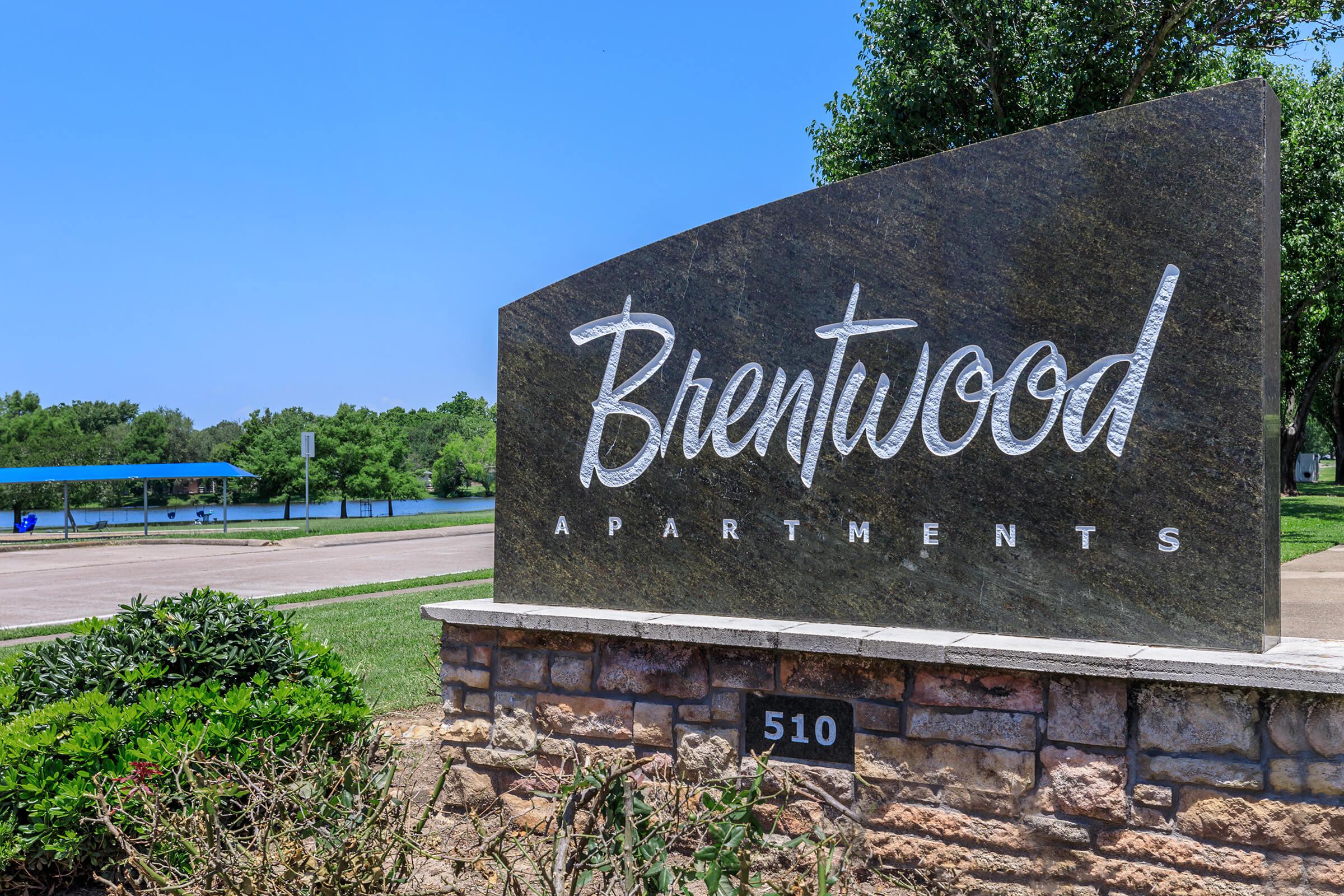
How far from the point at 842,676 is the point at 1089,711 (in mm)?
973

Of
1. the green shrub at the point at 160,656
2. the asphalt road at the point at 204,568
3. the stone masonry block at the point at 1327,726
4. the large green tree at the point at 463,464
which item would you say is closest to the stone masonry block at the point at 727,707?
the green shrub at the point at 160,656

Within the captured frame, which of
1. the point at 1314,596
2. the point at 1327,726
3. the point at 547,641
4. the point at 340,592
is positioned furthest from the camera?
the point at 340,592

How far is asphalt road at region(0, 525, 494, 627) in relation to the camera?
1361cm

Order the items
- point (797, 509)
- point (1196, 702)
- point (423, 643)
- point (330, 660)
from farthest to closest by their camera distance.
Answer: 1. point (423, 643)
2. point (330, 660)
3. point (797, 509)
4. point (1196, 702)

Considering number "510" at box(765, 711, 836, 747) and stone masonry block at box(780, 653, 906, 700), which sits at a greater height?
stone masonry block at box(780, 653, 906, 700)

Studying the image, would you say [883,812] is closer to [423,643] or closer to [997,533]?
[997,533]

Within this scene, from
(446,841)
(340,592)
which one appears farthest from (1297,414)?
(446,841)

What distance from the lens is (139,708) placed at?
4.36m

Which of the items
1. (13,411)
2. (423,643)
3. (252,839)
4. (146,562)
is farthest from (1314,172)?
(13,411)

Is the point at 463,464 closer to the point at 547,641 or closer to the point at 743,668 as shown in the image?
the point at 547,641

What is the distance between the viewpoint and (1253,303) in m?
3.81

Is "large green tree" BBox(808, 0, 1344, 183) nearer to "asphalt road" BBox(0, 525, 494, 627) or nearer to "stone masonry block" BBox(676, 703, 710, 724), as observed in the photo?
"asphalt road" BBox(0, 525, 494, 627)

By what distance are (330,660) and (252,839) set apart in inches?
82.3

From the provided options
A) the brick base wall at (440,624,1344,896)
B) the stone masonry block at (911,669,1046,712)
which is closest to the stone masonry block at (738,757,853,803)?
the brick base wall at (440,624,1344,896)
